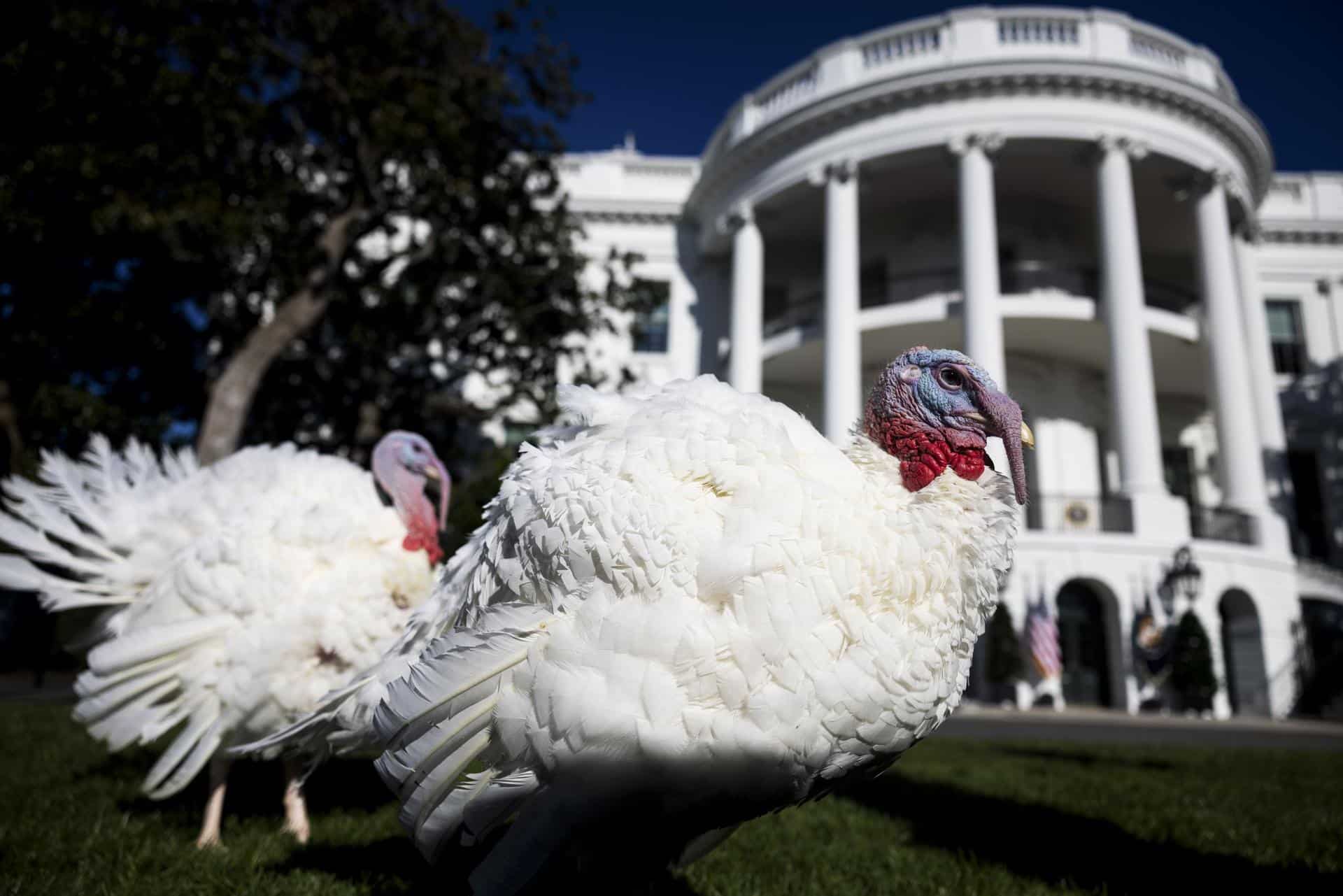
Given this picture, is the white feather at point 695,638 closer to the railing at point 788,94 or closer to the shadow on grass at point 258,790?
the shadow on grass at point 258,790

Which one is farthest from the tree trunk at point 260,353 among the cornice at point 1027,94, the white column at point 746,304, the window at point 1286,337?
the window at point 1286,337

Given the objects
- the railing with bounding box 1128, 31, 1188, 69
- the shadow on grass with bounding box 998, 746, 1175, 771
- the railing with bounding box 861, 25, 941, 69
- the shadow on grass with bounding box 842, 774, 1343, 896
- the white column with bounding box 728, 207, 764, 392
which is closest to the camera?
the shadow on grass with bounding box 842, 774, 1343, 896

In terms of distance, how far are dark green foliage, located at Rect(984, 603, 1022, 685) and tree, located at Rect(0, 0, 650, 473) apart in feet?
30.4

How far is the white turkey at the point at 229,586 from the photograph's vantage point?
3482 mm

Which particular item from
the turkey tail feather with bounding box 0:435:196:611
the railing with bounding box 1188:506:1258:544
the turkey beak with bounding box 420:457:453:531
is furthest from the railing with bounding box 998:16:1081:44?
the turkey tail feather with bounding box 0:435:196:611

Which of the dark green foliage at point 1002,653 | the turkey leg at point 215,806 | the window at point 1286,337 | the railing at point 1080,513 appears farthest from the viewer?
the window at point 1286,337

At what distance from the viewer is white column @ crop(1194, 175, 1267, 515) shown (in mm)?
17453

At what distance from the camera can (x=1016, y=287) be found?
66.8 ft

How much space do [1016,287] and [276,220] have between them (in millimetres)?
17162

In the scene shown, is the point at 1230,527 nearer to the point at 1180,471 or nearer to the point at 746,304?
the point at 1180,471

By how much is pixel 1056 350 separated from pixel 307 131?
57.7ft

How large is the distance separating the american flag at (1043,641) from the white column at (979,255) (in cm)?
480

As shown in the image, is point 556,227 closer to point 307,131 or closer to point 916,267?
point 307,131

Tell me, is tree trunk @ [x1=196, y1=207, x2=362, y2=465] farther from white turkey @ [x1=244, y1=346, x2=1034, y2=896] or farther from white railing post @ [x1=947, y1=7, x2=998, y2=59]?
white railing post @ [x1=947, y1=7, x2=998, y2=59]
